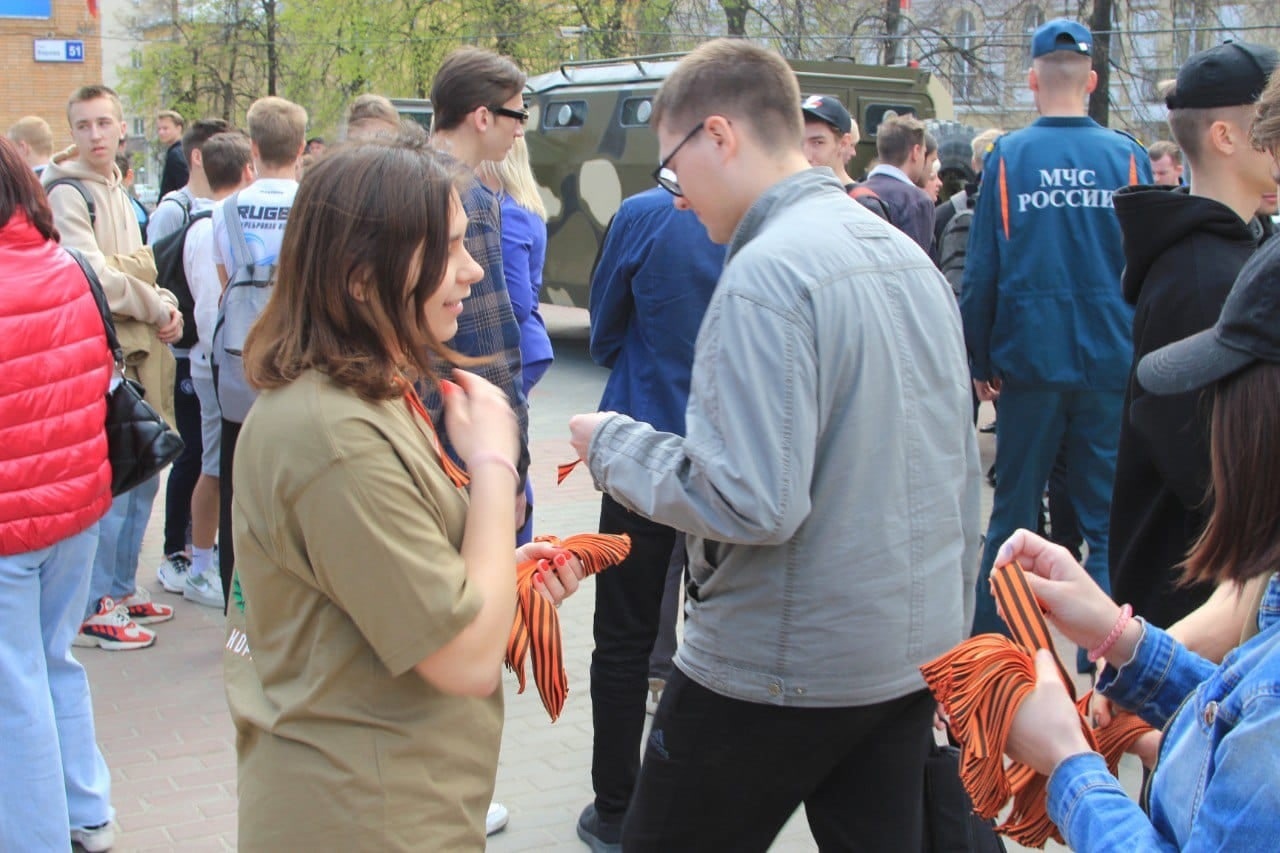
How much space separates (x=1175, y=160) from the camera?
10164 mm

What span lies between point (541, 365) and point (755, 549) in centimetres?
233

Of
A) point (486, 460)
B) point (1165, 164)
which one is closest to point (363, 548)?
point (486, 460)

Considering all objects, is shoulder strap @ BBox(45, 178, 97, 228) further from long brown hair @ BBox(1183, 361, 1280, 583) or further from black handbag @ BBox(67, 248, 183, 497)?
long brown hair @ BBox(1183, 361, 1280, 583)

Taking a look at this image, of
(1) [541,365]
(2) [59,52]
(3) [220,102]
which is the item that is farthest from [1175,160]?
(2) [59,52]

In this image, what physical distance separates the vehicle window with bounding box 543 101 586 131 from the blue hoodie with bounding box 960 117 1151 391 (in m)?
9.12

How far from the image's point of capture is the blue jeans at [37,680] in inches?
131

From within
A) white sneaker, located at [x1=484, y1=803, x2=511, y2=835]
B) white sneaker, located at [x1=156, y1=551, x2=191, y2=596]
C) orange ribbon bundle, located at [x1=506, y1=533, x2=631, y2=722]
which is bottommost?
white sneaker, located at [x1=484, y1=803, x2=511, y2=835]

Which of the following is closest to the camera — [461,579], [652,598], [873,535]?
[461,579]

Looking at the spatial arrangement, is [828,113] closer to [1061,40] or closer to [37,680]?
[1061,40]

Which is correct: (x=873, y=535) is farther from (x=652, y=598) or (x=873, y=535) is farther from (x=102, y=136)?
(x=102, y=136)

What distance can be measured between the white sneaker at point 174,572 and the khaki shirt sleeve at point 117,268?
5.14ft

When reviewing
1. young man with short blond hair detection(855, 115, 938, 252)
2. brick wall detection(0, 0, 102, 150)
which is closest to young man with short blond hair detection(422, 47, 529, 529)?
young man with short blond hair detection(855, 115, 938, 252)

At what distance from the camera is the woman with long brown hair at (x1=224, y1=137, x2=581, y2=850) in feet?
6.01

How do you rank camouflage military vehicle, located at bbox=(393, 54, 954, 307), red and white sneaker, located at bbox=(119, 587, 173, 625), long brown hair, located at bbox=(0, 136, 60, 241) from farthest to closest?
camouflage military vehicle, located at bbox=(393, 54, 954, 307) → red and white sneaker, located at bbox=(119, 587, 173, 625) → long brown hair, located at bbox=(0, 136, 60, 241)
